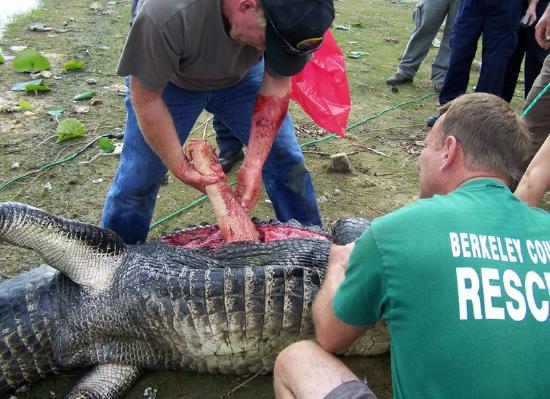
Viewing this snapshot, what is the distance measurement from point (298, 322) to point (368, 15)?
22.7 feet

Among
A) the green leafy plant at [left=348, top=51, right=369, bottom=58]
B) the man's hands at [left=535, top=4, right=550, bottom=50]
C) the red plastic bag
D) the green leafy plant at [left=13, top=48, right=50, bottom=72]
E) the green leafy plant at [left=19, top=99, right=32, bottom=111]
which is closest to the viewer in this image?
the red plastic bag

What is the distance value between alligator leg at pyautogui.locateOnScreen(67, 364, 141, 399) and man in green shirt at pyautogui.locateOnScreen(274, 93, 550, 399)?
3.94ft

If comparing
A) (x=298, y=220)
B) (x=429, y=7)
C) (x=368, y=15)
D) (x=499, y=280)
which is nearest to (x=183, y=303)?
(x=298, y=220)

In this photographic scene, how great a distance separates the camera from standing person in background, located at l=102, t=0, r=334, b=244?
6.61 feet

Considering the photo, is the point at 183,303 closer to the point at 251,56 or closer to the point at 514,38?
the point at 251,56

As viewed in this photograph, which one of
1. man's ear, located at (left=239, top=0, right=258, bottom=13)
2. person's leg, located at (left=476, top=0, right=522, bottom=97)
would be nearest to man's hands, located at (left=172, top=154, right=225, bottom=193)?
man's ear, located at (left=239, top=0, right=258, bottom=13)

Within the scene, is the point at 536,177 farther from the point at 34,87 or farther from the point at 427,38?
the point at 34,87

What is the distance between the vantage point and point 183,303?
7.08 ft

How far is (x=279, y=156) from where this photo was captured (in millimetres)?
2844

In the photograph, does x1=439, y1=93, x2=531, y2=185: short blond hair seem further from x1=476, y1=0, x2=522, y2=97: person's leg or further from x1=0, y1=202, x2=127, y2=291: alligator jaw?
x1=476, y1=0, x2=522, y2=97: person's leg

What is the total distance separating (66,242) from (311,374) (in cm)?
126

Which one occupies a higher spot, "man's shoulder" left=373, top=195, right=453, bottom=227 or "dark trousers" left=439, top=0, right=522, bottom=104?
"man's shoulder" left=373, top=195, right=453, bottom=227

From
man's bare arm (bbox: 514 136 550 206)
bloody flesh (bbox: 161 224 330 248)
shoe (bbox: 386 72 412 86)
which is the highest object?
man's bare arm (bbox: 514 136 550 206)

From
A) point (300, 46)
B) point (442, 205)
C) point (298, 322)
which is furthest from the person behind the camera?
point (298, 322)
